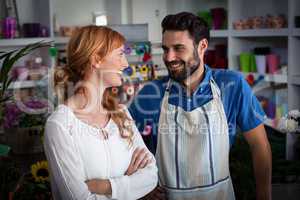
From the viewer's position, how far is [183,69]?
1.65 metres

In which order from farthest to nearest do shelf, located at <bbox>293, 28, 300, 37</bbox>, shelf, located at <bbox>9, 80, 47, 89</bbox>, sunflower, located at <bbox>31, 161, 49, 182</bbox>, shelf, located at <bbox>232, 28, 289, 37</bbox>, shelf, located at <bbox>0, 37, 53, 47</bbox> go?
shelf, located at <bbox>9, 80, 47, 89</bbox>
shelf, located at <bbox>0, 37, 53, 47</bbox>
shelf, located at <bbox>232, 28, 289, 37</bbox>
shelf, located at <bbox>293, 28, 300, 37</bbox>
sunflower, located at <bbox>31, 161, 49, 182</bbox>

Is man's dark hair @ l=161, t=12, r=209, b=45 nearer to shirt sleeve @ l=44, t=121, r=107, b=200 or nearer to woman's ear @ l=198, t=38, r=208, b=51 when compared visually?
woman's ear @ l=198, t=38, r=208, b=51

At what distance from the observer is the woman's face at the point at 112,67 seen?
54.8 inches

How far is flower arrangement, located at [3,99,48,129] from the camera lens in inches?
95.6

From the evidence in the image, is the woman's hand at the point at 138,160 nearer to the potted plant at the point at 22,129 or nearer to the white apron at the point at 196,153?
the white apron at the point at 196,153

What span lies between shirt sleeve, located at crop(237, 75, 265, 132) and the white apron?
65 mm

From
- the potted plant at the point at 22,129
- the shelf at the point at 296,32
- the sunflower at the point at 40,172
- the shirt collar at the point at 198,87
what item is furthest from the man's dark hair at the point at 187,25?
the shelf at the point at 296,32

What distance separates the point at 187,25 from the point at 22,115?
1197 millimetres

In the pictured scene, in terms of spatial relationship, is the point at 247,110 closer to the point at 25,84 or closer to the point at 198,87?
the point at 198,87

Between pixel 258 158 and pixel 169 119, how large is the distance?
346mm

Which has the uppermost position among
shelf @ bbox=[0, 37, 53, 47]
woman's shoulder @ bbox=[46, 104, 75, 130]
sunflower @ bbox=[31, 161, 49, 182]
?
shelf @ bbox=[0, 37, 53, 47]

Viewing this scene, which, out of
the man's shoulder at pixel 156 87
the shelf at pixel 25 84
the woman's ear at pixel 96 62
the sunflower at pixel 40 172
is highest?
the woman's ear at pixel 96 62

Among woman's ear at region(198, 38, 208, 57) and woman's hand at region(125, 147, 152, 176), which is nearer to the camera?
woman's hand at region(125, 147, 152, 176)

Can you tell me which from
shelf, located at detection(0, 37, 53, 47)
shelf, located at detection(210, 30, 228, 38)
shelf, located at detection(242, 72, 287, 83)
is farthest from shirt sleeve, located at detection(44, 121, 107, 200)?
shelf, located at detection(210, 30, 228, 38)
